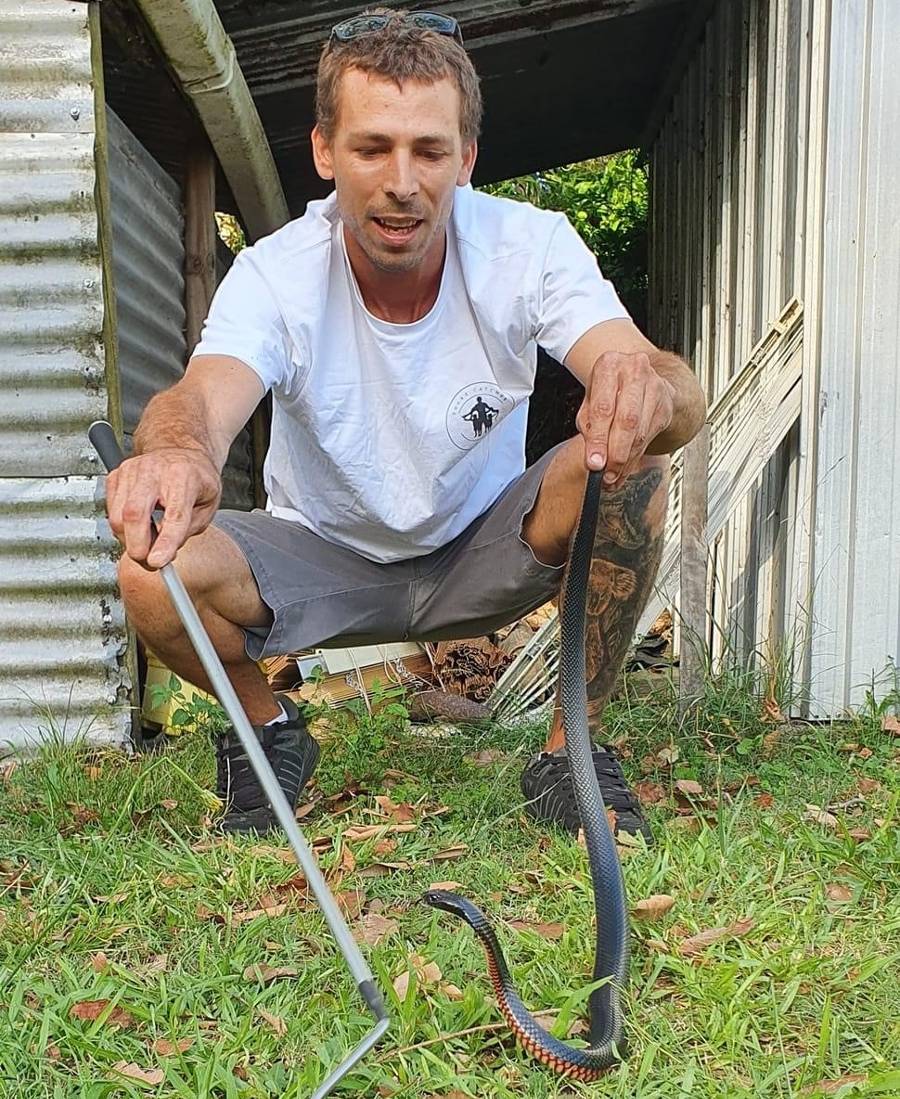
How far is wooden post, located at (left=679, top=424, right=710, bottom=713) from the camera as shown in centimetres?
377

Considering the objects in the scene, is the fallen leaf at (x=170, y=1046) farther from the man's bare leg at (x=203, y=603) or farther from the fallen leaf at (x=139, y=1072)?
the man's bare leg at (x=203, y=603)

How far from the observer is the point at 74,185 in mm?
3695

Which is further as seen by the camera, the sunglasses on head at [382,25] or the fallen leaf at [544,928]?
the sunglasses on head at [382,25]

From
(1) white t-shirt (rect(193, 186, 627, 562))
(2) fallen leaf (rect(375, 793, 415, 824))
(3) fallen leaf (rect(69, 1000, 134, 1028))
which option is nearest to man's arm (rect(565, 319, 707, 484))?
(1) white t-shirt (rect(193, 186, 627, 562))

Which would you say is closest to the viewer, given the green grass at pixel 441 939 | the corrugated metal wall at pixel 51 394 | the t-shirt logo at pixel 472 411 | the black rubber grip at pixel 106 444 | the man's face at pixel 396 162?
the green grass at pixel 441 939

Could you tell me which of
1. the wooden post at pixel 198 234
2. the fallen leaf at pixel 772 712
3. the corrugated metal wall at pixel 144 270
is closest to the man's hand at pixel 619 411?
the fallen leaf at pixel 772 712

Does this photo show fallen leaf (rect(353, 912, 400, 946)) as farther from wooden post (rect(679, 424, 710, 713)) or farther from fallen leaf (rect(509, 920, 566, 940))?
wooden post (rect(679, 424, 710, 713))

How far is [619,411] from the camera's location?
6.73 feet

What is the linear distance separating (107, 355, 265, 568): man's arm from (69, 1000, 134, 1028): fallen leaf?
2.65 feet

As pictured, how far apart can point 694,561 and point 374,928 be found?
6.61ft

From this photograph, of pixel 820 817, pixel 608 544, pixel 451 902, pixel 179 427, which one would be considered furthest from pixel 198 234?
pixel 451 902

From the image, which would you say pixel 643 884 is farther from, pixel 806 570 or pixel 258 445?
pixel 258 445

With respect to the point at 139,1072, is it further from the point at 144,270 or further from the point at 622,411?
the point at 144,270

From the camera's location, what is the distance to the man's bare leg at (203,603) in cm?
279
